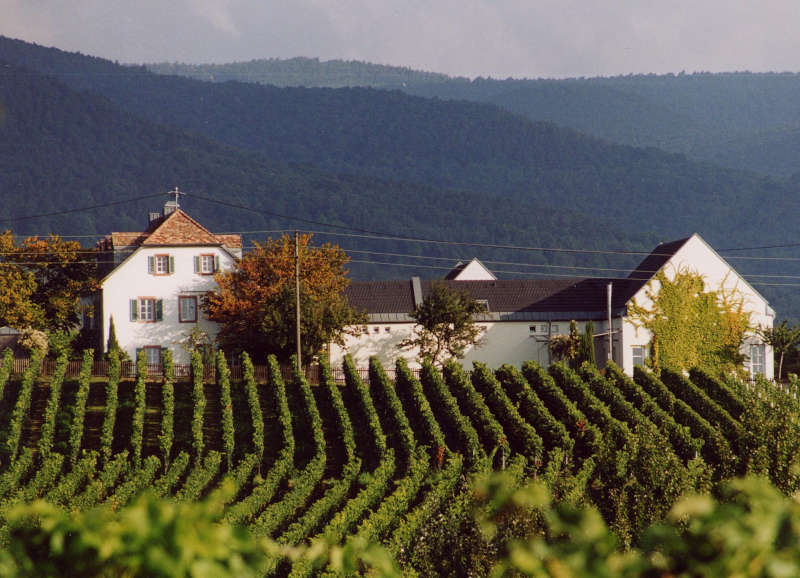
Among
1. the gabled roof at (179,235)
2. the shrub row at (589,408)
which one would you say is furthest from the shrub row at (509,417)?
the gabled roof at (179,235)

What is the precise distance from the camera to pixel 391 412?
4078cm

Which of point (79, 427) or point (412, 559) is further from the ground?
point (79, 427)

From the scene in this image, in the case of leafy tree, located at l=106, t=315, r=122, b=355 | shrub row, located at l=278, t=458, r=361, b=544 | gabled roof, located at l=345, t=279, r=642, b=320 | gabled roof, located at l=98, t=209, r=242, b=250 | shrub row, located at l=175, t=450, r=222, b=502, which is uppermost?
gabled roof, located at l=98, t=209, r=242, b=250

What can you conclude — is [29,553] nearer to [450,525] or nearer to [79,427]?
[450,525]

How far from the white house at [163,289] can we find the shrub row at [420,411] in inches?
575

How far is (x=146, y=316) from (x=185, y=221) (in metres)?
5.73

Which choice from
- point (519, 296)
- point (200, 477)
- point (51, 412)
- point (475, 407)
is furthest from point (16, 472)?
point (519, 296)

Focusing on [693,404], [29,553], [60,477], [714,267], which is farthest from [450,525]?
[714,267]

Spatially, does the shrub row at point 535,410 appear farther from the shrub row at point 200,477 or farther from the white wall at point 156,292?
the white wall at point 156,292

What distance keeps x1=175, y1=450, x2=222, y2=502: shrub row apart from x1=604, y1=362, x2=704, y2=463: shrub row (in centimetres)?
1585

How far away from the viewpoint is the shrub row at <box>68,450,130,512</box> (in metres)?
31.0

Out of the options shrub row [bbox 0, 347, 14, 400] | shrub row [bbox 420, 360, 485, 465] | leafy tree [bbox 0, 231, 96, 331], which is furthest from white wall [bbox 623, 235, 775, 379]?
leafy tree [bbox 0, 231, 96, 331]

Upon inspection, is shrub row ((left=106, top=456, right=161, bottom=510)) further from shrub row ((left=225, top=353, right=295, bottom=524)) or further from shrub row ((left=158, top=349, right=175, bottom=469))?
shrub row ((left=225, top=353, right=295, bottom=524))

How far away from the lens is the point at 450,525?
1109 inches
